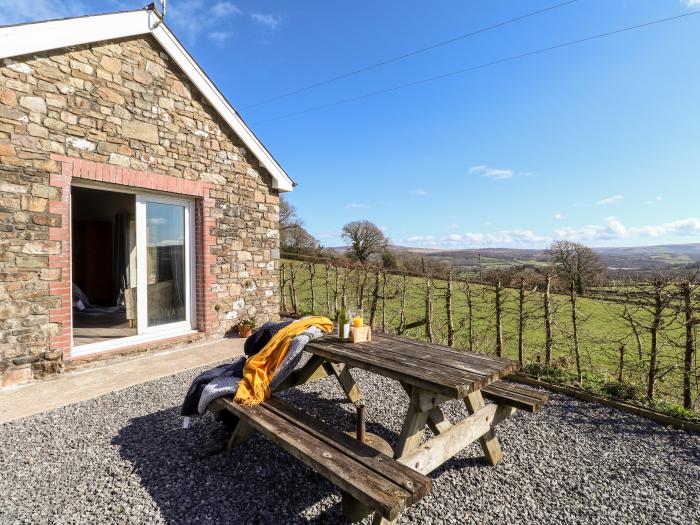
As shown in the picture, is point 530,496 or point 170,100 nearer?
point 530,496

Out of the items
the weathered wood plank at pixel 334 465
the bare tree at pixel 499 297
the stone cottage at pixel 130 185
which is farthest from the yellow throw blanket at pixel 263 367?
the stone cottage at pixel 130 185

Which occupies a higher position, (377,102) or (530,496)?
(377,102)

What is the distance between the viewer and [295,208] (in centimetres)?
3045

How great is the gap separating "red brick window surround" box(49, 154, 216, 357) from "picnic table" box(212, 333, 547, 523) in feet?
10.7

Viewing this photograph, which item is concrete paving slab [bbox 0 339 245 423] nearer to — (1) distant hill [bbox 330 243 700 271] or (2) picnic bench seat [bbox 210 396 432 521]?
(2) picnic bench seat [bbox 210 396 432 521]

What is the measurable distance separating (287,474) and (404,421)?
3.36 feet

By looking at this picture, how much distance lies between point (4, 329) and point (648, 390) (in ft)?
24.7

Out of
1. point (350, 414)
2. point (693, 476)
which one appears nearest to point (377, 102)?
point (350, 414)

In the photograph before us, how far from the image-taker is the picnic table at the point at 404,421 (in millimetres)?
1756

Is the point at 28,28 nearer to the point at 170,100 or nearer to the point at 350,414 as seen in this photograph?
the point at 170,100

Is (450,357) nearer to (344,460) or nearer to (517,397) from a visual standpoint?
(517,397)

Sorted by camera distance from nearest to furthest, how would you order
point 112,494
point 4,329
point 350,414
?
point 112,494 < point 350,414 < point 4,329

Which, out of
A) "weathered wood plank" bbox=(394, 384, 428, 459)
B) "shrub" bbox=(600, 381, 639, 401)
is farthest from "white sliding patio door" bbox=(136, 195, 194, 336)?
"shrub" bbox=(600, 381, 639, 401)

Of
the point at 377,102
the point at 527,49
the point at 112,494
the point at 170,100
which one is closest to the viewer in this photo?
the point at 112,494
